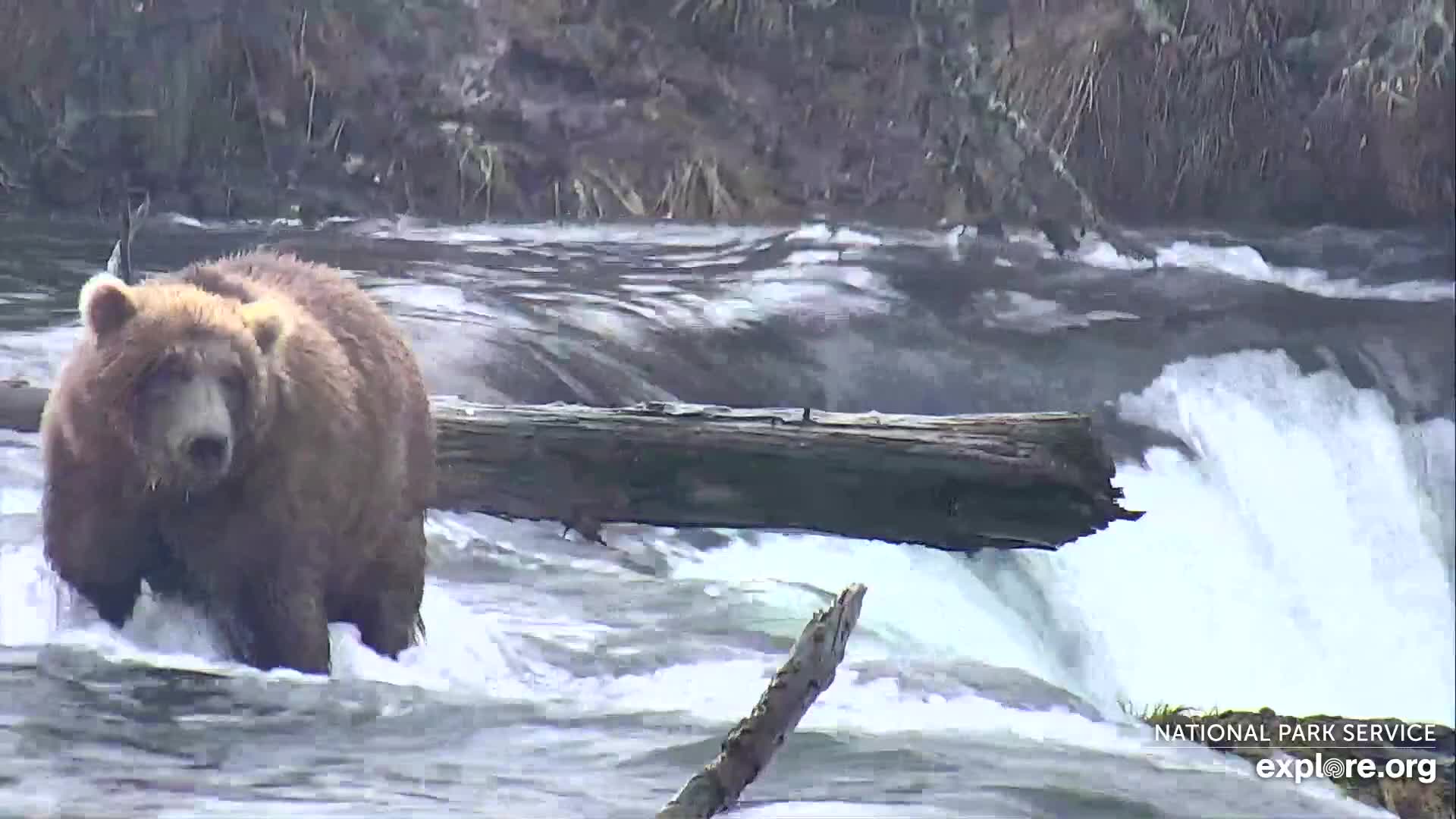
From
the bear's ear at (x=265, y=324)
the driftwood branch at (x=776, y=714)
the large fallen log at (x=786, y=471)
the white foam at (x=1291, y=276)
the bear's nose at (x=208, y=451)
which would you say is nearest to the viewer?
the bear's nose at (x=208, y=451)

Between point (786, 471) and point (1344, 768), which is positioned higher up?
point (786, 471)

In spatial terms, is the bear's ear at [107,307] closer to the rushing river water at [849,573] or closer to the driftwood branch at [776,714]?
the rushing river water at [849,573]

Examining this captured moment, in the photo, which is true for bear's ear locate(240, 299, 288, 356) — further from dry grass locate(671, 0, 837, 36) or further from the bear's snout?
dry grass locate(671, 0, 837, 36)

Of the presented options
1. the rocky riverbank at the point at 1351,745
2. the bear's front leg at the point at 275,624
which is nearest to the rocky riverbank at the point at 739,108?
the bear's front leg at the point at 275,624

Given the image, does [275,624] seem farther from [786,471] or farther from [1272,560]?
[1272,560]

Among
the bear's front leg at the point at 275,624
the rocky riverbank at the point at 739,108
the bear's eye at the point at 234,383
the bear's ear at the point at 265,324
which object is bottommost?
the bear's front leg at the point at 275,624

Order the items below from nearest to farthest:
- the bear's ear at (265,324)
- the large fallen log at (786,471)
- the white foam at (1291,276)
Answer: the bear's ear at (265,324) → the large fallen log at (786,471) → the white foam at (1291,276)

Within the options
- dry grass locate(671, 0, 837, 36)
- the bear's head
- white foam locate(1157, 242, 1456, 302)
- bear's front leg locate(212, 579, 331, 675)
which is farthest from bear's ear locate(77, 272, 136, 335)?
white foam locate(1157, 242, 1456, 302)

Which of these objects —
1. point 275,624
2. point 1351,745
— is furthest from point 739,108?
point 1351,745

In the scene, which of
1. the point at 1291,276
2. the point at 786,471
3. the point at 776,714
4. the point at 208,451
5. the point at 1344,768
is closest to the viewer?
the point at 208,451
